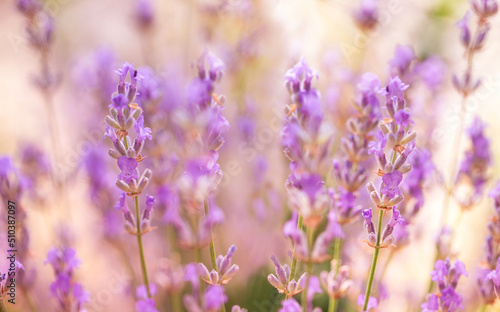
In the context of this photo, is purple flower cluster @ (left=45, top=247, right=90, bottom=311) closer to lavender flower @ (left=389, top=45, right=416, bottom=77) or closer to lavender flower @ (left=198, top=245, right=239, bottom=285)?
lavender flower @ (left=198, top=245, right=239, bottom=285)

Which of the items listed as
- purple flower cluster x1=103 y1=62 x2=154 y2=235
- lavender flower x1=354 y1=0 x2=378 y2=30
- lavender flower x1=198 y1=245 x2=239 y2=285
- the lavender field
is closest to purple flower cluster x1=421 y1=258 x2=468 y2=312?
the lavender field

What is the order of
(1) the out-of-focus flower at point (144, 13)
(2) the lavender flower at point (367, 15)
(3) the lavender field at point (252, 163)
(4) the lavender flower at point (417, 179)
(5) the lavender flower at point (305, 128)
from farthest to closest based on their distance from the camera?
(1) the out-of-focus flower at point (144, 13) → (2) the lavender flower at point (367, 15) → (4) the lavender flower at point (417, 179) → (3) the lavender field at point (252, 163) → (5) the lavender flower at point (305, 128)

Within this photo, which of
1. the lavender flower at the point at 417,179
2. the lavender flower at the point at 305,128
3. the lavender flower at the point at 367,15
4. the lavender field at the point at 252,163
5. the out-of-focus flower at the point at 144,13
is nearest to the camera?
the lavender flower at the point at 305,128

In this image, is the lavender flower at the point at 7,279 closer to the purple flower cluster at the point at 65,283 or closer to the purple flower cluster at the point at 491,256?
the purple flower cluster at the point at 65,283

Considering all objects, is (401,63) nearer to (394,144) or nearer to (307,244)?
(394,144)

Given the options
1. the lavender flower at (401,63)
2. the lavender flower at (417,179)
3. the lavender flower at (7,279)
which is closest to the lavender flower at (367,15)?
the lavender flower at (401,63)

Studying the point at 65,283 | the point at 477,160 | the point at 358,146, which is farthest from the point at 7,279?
the point at 477,160

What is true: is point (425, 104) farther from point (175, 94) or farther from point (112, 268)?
point (112, 268)
